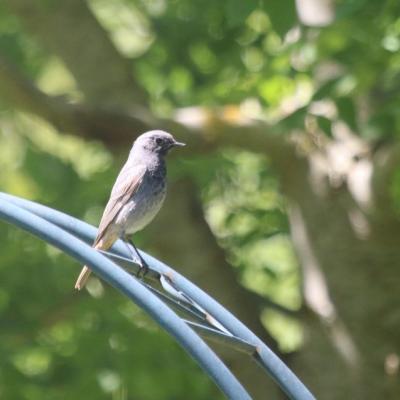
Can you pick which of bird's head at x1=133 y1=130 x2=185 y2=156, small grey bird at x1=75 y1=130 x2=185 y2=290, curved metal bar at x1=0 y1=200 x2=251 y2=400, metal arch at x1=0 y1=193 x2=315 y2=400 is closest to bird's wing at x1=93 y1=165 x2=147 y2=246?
small grey bird at x1=75 y1=130 x2=185 y2=290

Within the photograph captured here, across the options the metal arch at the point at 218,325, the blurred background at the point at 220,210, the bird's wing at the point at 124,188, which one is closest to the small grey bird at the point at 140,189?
the bird's wing at the point at 124,188

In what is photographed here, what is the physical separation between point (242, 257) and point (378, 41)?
119 inches

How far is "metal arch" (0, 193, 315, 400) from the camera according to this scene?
3.81m

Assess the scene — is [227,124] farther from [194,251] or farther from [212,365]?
[212,365]

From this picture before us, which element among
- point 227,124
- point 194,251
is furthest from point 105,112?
point 194,251

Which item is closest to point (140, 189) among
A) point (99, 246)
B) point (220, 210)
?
point (99, 246)

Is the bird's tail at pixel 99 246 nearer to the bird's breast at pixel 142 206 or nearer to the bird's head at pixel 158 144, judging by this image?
the bird's breast at pixel 142 206

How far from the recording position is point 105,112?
6980mm

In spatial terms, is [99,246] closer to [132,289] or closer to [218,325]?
[218,325]

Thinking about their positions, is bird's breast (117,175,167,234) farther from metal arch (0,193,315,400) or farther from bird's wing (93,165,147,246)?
metal arch (0,193,315,400)

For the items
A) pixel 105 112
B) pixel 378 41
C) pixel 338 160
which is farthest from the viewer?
pixel 338 160

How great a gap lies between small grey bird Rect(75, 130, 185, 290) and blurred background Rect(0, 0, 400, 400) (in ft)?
2.50

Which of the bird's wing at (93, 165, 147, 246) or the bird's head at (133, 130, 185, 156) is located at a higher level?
the bird's head at (133, 130, 185, 156)

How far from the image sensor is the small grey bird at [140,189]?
5.64 metres
